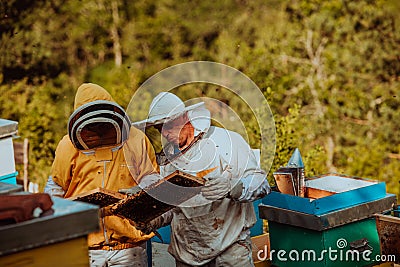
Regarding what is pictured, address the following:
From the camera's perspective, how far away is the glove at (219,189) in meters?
3.57

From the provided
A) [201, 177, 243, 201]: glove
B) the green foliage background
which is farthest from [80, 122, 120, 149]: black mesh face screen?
the green foliage background

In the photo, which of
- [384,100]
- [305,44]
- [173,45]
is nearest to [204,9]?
[173,45]

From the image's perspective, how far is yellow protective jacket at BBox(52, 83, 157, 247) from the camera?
388 centimetres

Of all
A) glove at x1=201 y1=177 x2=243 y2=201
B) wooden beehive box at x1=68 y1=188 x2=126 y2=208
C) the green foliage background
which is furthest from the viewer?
the green foliage background

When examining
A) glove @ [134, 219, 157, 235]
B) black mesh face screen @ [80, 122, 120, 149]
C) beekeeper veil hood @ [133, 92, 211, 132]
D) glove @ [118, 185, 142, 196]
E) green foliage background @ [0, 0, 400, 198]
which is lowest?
glove @ [134, 219, 157, 235]

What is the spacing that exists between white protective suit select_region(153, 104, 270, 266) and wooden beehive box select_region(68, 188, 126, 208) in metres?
0.44

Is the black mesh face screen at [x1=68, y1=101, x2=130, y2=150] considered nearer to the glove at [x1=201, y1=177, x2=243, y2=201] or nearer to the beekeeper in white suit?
the beekeeper in white suit

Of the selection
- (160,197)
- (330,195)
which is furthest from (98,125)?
(330,195)

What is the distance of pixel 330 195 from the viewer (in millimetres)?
4328

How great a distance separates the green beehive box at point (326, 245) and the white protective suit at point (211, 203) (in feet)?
1.73

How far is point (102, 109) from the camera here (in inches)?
155

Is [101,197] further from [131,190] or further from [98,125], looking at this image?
[98,125]

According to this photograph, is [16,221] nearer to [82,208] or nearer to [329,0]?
[82,208]

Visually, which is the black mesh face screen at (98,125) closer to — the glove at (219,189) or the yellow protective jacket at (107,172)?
the yellow protective jacket at (107,172)
